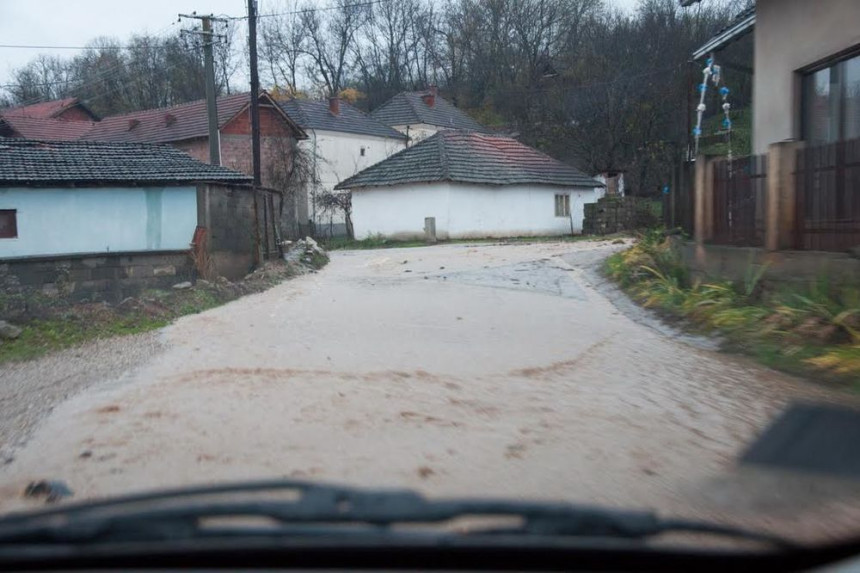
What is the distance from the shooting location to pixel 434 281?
611 inches

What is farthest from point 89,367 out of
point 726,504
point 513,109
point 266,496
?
point 513,109

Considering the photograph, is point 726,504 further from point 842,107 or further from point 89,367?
point 842,107

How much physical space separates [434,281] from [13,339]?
24.1ft

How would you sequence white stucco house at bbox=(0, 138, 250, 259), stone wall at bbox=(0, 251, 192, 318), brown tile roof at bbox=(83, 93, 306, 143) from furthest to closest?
brown tile roof at bbox=(83, 93, 306, 143) < white stucco house at bbox=(0, 138, 250, 259) < stone wall at bbox=(0, 251, 192, 318)

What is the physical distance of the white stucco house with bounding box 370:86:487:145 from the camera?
46.3 metres

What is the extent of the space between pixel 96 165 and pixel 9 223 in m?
2.29

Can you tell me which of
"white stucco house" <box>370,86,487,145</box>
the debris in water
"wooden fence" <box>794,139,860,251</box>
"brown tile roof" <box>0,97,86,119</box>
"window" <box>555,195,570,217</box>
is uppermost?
"brown tile roof" <box>0,97,86,119</box>

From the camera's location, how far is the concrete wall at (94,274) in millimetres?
14664

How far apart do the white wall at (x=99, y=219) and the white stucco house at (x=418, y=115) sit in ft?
100

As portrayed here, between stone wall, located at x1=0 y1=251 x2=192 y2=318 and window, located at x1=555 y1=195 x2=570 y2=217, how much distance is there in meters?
20.9

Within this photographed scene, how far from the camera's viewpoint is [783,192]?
9000 millimetres

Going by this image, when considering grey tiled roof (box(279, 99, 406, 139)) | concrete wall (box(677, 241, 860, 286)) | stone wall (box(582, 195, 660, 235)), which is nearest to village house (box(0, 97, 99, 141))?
grey tiled roof (box(279, 99, 406, 139))

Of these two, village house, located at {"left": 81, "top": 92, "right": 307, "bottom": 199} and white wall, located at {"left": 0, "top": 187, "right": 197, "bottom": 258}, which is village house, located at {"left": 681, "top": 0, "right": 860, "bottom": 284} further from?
village house, located at {"left": 81, "top": 92, "right": 307, "bottom": 199}

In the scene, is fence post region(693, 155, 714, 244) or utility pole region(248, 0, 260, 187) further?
utility pole region(248, 0, 260, 187)
